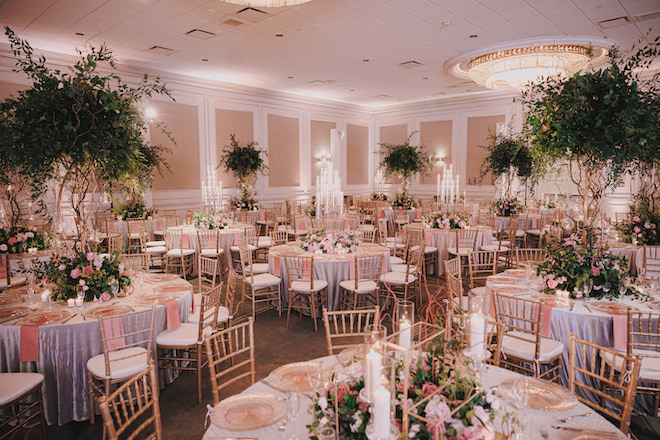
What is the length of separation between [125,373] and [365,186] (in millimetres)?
13700

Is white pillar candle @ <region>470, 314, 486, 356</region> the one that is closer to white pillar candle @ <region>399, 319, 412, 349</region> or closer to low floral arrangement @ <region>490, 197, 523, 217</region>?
white pillar candle @ <region>399, 319, 412, 349</region>

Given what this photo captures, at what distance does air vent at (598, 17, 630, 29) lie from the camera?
6.39 metres

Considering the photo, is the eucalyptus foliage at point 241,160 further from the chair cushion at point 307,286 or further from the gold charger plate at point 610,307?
the gold charger plate at point 610,307

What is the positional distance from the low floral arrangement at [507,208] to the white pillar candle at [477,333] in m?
8.72

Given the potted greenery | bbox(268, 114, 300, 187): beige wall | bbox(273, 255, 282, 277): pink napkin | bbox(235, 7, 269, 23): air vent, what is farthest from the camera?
bbox(268, 114, 300, 187): beige wall


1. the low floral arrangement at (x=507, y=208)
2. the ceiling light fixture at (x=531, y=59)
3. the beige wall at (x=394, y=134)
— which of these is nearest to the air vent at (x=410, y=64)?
the ceiling light fixture at (x=531, y=59)

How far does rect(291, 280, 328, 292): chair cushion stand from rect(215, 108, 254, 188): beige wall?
687cm

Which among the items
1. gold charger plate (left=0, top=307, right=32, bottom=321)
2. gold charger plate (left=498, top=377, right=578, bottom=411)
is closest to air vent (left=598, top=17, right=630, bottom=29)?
gold charger plate (left=498, top=377, right=578, bottom=411)

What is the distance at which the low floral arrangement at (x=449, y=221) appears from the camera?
7764mm

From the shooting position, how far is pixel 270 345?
473 centimetres

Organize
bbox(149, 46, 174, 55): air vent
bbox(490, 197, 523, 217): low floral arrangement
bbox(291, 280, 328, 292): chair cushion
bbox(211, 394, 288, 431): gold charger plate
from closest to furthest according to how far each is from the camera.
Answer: bbox(211, 394, 288, 431): gold charger plate, bbox(291, 280, 328, 292): chair cushion, bbox(149, 46, 174, 55): air vent, bbox(490, 197, 523, 217): low floral arrangement

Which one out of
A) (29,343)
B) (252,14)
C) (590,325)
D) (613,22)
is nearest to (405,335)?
(590,325)

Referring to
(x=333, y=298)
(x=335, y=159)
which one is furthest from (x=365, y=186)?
(x=333, y=298)

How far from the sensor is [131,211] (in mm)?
8945
